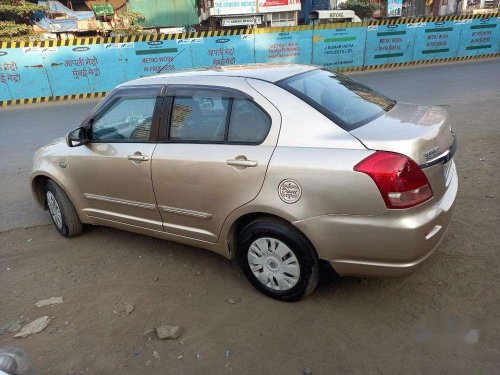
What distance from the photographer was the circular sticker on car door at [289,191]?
2.50 metres

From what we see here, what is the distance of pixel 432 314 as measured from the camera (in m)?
2.62

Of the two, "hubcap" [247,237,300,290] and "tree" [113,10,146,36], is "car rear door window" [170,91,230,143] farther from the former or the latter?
"tree" [113,10,146,36]

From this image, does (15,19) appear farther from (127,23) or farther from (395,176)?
(395,176)

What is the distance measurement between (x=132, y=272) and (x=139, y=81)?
171 centimetres

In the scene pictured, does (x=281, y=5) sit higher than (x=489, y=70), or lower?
higher

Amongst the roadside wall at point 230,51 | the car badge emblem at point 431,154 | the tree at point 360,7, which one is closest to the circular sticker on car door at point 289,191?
the car badge emblem at point 431,154

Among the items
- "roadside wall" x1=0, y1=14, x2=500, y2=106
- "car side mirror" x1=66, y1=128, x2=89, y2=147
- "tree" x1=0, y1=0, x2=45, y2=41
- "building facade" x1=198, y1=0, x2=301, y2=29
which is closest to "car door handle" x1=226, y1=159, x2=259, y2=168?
"car side mirror" x1=66, y1=128, x2=89, y2=147

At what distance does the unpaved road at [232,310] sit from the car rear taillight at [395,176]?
0.87 metres

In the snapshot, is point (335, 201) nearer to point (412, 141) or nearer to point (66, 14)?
point (412, 141)

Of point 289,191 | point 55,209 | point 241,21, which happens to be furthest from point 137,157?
point 241,21

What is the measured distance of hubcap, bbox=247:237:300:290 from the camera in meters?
2.73

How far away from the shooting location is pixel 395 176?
227cm

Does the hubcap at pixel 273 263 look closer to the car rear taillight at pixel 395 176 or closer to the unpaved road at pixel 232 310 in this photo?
the unpaved road at pixel 232 310

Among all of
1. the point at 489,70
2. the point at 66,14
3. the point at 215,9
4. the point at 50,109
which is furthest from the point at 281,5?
the point at 50,109
